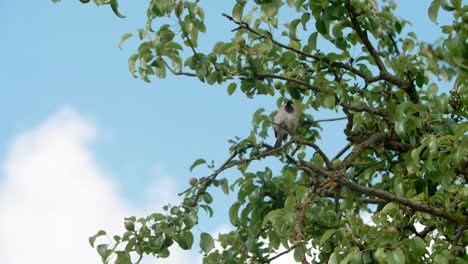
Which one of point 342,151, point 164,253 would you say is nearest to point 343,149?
point 342,151

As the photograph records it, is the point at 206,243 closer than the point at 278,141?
Yes

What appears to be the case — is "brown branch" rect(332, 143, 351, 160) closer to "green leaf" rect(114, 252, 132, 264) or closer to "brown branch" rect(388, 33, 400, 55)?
"brown branch" rect(388, 33, 400, 55)

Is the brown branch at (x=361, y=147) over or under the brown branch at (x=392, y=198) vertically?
over

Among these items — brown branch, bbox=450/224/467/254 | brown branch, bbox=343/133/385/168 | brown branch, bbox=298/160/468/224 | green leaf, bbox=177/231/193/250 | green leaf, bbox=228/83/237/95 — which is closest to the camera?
brown branch, bbox=298/160/468/224

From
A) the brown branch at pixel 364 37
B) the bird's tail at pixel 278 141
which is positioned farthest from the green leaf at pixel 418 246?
the bird's tail at pixel 278 141

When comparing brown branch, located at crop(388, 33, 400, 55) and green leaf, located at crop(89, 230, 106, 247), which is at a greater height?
brown branch, located at crop(388, 33, 400, 55)

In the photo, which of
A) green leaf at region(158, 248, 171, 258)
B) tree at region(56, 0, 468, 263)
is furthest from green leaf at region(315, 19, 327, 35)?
green leaf at region(158, 248, 171, 258)

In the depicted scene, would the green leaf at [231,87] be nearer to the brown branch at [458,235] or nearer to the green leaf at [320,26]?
the green leaf at [320,26]

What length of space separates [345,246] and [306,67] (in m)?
2.22

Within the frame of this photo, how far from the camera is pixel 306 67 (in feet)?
20.2

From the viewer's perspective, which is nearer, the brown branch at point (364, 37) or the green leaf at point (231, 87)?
the brown branch at point (364, 37)

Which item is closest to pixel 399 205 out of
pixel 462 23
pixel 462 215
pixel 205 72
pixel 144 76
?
pixel 462 215

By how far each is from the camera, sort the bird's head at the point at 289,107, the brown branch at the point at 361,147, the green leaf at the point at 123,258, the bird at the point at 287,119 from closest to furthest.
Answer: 1. the green leaf at the point at 123,258
2. the brown branch at the point at 361,147
3. the bird at the point at 287,119
4. the bird's head at the point at 289,107

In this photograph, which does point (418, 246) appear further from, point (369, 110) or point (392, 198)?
point (369, 110)
